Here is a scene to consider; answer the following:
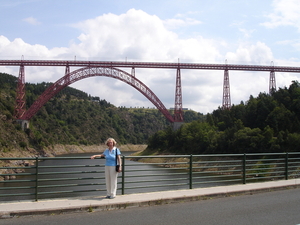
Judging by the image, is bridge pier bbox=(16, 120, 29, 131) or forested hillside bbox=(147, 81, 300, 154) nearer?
forested hillside bbox=(147, 81, 300, 154)

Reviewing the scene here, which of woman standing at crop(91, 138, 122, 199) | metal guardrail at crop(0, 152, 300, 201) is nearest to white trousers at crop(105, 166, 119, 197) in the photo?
woman standing at crop(91, 138, 122, 199)

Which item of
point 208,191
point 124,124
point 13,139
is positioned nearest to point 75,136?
point 124,124

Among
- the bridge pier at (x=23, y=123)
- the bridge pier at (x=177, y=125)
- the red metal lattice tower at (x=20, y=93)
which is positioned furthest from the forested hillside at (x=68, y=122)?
the bridge pier at (x=177, y=125)

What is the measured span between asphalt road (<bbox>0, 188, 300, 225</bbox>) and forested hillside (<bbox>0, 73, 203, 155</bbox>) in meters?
47.6

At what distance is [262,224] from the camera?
6.57 m

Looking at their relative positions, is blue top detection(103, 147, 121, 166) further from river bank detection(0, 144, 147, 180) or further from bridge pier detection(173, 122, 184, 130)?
bridge pier detection(173, 122, 184, 130)

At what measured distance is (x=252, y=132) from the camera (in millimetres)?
56594

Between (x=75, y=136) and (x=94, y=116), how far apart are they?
70.6 feet

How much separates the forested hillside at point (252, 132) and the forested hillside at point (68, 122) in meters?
28.4

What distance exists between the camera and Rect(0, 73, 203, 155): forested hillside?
6266cm

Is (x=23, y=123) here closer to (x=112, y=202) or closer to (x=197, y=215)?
(x=112, y=202)

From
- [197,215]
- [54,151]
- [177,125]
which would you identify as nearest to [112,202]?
[197,215]

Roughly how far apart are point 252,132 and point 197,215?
2043 inches

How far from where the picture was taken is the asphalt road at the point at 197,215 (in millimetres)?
6512
